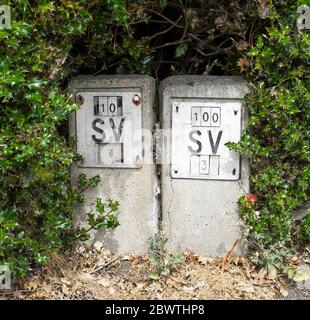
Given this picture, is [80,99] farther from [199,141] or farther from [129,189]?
[199,141]

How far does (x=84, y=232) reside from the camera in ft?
12.3

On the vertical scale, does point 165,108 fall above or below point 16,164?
above

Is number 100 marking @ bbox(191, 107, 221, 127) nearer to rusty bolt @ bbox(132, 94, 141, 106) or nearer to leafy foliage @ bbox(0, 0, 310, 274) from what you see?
leafy foliage @ bbox(0, 0, 310, 274)

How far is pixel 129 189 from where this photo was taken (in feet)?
12.6

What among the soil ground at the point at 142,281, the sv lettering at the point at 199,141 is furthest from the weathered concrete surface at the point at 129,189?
the sv lettering at the point at 199,141

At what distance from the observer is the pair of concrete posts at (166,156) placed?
3.70m

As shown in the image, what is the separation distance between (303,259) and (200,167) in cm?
101

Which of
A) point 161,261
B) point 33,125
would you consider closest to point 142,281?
point 161,261

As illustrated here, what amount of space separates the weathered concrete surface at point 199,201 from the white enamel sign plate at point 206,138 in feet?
0.16

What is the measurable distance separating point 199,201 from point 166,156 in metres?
0.40

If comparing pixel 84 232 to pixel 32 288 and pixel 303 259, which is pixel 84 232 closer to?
pixel 32 288

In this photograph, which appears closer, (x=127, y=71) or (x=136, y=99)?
(x=136, y=99)

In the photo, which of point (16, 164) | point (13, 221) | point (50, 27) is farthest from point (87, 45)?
point (13, 221)

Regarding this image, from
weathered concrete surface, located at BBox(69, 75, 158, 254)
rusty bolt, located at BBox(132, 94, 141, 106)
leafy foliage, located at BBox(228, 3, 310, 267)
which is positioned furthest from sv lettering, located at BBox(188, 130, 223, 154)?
rusty bolt, located at BBox(132, 94, 141, 106)
